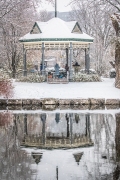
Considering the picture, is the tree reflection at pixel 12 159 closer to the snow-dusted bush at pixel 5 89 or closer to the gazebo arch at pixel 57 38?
the snow-dusted bush at pixel 5 89

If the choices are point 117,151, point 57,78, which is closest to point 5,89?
point 57,78

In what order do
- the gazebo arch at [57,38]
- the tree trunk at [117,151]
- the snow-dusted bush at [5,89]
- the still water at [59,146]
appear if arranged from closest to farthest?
1. the tree trunk at [117,151]
2. the still water at [59,146]
3. the snow-dusted bush at [5,89]
4. the gazebo arch at [57,38]

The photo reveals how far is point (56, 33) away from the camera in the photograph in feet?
110

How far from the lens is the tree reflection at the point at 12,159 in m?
9.52

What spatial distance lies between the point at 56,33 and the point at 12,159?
76.5 ft

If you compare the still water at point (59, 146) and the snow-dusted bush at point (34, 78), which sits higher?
the still water at point (59, 146)

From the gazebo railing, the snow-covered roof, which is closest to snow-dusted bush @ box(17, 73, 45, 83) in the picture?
the gazebo railing

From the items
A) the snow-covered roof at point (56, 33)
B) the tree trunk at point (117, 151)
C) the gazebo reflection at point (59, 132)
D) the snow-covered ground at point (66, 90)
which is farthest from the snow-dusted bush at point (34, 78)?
the tree trunk at point (117, 151)

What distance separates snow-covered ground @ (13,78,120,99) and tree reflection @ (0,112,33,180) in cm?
1195

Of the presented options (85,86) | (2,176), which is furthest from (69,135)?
(85,86)

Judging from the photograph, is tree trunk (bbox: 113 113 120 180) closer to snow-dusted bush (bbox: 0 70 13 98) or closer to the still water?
the still water

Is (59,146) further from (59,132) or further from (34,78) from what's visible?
(34,78)

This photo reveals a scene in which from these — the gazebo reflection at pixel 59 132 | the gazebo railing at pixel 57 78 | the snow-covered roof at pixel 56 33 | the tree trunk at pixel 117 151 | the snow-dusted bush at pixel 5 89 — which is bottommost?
the gazebo railing at pixel 57 78

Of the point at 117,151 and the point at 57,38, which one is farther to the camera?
the point at 57,38
